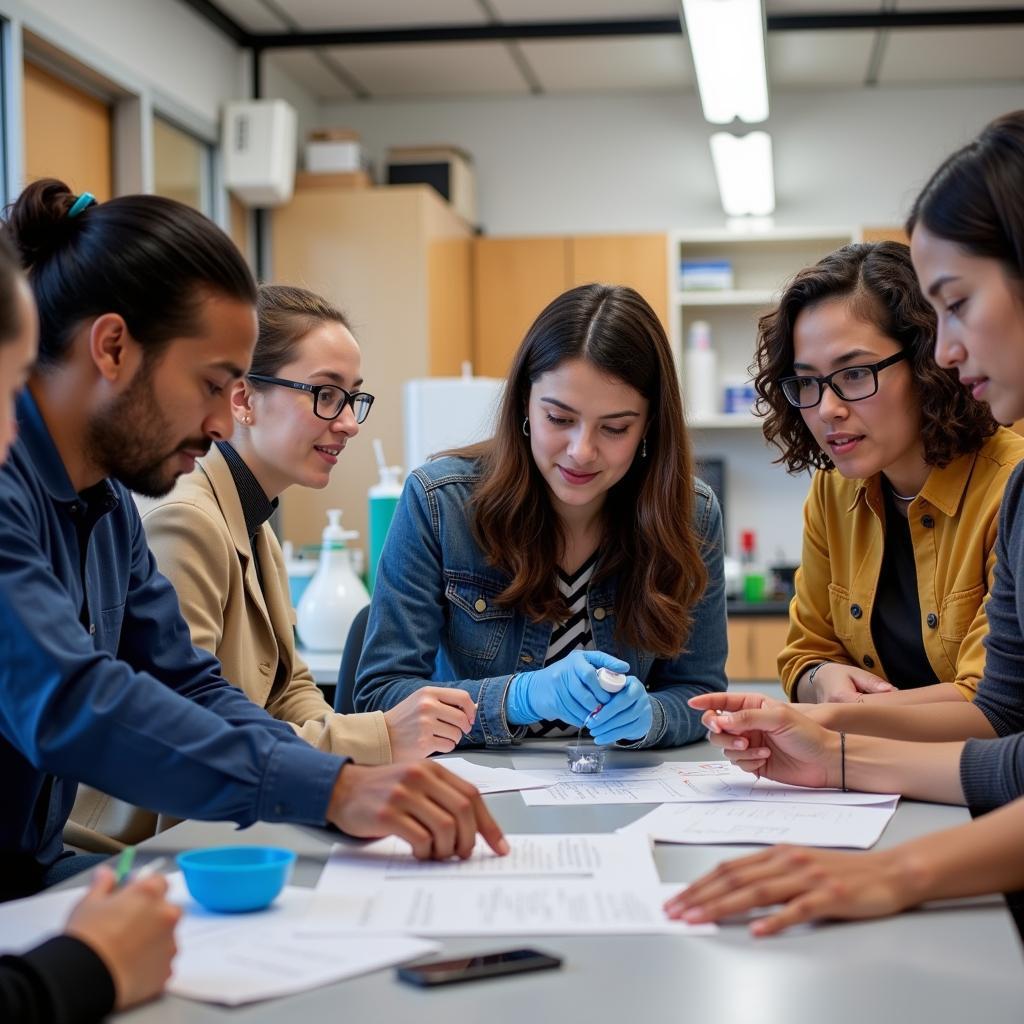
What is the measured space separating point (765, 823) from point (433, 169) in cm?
390

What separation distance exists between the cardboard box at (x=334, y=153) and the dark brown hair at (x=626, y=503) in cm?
283

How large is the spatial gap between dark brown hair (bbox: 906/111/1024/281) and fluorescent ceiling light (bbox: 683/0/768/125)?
74.5 inches

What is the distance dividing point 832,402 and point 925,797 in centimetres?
71

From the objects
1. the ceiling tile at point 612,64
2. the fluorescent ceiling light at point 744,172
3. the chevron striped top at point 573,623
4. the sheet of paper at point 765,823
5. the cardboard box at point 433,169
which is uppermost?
the ceiling tile at point 612,64

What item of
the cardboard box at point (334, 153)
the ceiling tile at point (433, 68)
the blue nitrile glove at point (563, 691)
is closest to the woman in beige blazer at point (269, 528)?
the blue nitrile glove at point (563, 691)

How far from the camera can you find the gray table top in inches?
33.9

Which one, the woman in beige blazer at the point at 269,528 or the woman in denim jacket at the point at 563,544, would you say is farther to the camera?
the woman in denim jacket at the point at 563,544

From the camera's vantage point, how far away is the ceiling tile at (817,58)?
446 cm

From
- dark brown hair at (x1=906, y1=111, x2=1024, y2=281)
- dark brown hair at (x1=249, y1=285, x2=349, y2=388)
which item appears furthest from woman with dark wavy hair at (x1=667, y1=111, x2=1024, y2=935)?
dark brown hair at (x1=249, y1=285, x2=349, y2=388)

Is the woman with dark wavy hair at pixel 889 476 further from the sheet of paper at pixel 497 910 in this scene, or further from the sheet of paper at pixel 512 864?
the sheet of paper at pixel 497 910

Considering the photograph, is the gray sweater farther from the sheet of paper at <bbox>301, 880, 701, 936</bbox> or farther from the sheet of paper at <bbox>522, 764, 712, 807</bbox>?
the sheet of paper at <bbox>301, 880, 701, 936</bbox>

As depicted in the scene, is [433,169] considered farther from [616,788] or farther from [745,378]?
[616,788]

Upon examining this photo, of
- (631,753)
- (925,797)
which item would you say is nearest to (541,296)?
(631,753)

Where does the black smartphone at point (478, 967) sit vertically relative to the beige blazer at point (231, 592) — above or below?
below
